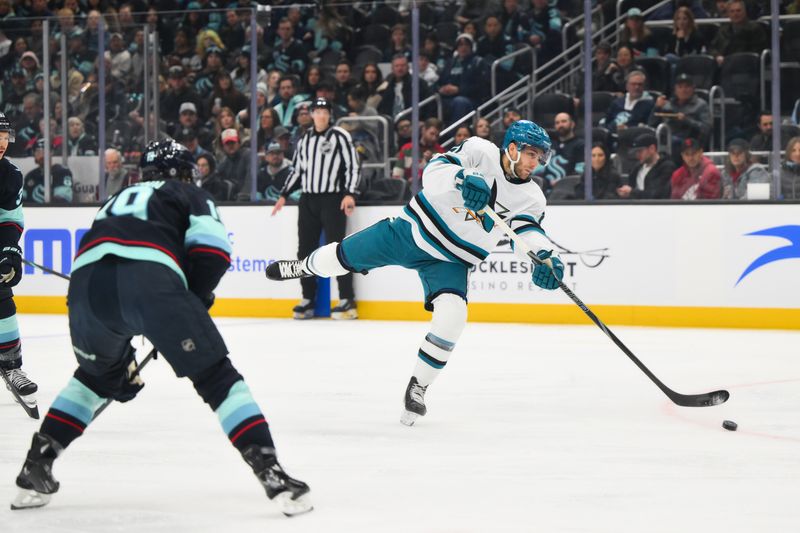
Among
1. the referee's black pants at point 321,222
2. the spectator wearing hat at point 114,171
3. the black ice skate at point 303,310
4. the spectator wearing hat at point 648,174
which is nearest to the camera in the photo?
the spectator wearing hat at point 648,174

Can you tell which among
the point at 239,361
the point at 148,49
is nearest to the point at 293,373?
the point at 239,361

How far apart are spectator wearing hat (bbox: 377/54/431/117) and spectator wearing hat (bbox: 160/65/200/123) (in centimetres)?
143

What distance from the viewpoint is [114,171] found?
8.88 meters

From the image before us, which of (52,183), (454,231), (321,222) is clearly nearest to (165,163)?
(454,231)

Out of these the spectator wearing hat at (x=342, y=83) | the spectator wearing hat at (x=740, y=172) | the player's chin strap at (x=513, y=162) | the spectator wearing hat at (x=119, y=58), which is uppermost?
the spectator wearing hat at (x=119, y=58)

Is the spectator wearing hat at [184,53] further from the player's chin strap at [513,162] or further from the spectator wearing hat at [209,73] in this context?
the player's chin strap at [513,162]

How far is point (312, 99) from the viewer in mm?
8742

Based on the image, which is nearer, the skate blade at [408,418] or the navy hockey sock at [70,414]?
the navy hockey sock at [70,414]

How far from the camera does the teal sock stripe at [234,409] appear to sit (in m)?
2.69

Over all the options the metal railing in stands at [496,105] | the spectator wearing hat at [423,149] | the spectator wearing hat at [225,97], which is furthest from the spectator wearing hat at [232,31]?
the metal railing in stands at [496,105]

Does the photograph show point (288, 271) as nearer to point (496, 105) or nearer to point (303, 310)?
point (303, 310)

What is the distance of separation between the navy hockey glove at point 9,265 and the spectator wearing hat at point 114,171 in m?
4.53

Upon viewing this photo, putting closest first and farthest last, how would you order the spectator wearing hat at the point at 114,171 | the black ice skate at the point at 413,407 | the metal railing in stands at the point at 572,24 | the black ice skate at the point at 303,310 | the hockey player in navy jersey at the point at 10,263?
the black ice skate at the point at 413,407, the hockey player in navy jersey at the point at 10,263, the metal railing in stands at the point at 572,24, the black ice skate at the point at 303,310, the spectator wearing hat at the point at 114,171

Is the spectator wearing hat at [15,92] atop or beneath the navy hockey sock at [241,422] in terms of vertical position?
atop
